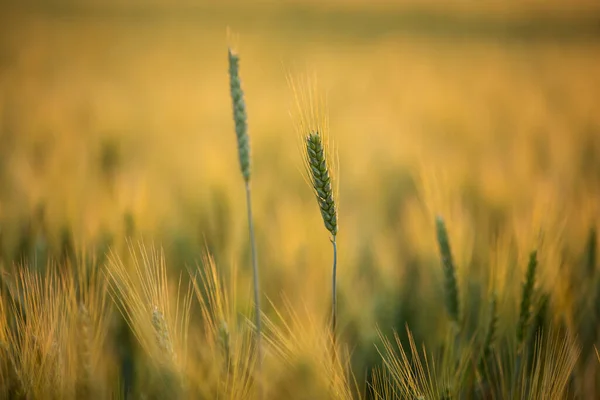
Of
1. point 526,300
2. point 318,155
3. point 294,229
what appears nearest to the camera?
point 318,155

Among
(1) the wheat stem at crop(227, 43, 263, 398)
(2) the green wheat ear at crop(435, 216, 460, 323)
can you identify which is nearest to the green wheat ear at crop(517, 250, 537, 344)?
(2) the green wheat ear at crop(435, 216, 460, 323)

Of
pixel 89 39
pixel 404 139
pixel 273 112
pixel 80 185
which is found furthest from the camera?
pixel 89 39

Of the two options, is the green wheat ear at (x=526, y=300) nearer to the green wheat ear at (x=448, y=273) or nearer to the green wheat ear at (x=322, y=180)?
the green wheat ear at (x=448, y=273)

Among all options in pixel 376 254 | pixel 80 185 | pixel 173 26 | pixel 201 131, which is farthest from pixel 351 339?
pixel 173 26

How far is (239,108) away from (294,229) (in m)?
0.64

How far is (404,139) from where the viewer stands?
241 centimetres

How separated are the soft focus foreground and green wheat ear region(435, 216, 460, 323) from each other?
0.02 meters

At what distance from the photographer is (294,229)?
129cm

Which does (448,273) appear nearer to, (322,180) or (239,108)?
(322,180)

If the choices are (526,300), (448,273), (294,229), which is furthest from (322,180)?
(294,229)

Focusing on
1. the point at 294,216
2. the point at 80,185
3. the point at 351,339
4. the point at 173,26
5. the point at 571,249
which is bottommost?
the point at 351,339

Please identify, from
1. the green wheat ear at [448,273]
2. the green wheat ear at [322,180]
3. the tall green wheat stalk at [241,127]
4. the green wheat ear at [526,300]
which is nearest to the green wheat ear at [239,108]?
the tall green wheat stalk at [241,127]

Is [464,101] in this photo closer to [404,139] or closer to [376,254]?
[404,139]

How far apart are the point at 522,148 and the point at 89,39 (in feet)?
18.6
